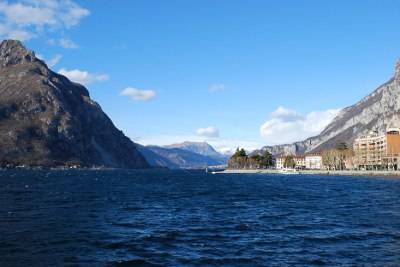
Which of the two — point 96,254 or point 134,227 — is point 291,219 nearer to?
point 134,227

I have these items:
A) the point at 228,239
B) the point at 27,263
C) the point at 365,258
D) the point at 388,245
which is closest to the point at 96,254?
the point at 27,263

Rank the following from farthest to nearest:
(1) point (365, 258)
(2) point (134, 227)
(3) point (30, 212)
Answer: (3) point (30, 212) < (2) point (134, 227) < (1) point (365, 258)

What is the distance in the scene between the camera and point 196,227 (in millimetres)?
59656

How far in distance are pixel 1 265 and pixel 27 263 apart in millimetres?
2026

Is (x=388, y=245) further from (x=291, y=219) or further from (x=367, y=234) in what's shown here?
(x=291, y=219)

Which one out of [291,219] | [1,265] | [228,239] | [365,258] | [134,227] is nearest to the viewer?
[1,265]

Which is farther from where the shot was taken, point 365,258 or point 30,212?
point 30,212


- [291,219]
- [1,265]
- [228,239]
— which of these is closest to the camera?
[1,265]

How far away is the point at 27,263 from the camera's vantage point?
127ft

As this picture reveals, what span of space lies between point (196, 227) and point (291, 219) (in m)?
15.6

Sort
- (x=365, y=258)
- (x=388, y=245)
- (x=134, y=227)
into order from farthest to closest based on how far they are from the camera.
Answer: (x=134, y=227) → (x=388, y=245) → (x=365, y=258)

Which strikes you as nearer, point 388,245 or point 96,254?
point 96,254

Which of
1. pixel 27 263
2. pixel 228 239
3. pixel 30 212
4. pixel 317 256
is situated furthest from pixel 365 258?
pixel 30 212

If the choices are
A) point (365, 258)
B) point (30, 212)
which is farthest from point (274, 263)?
point (30, 212)
